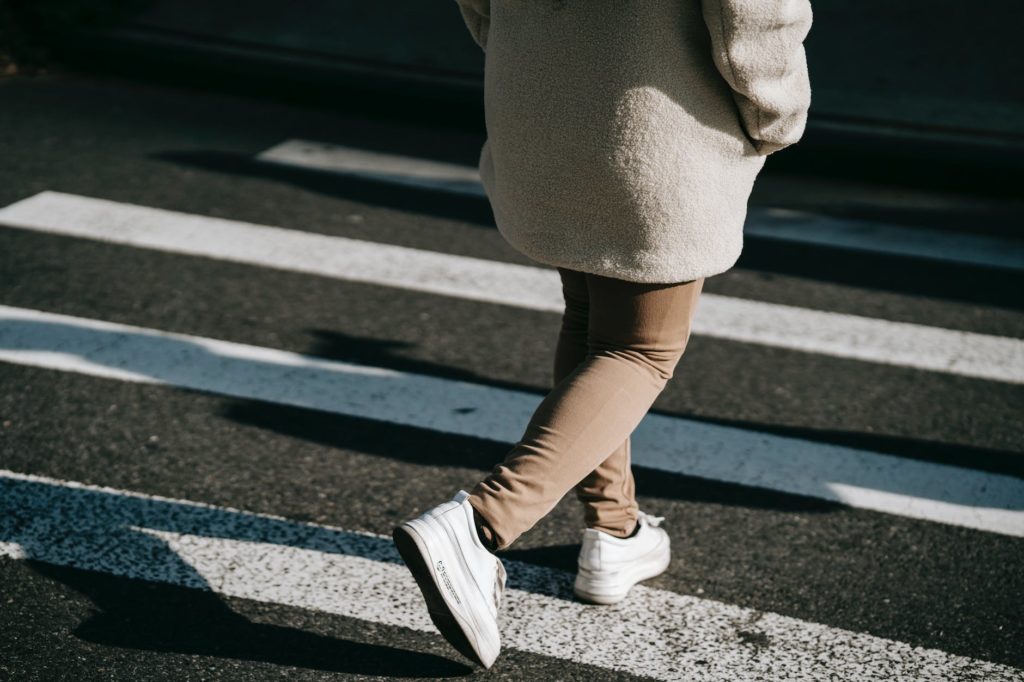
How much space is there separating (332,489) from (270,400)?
23.5 inches

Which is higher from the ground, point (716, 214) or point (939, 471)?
point (716, 214)

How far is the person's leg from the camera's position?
265cm

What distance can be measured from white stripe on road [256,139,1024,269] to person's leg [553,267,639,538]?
322 centimetres

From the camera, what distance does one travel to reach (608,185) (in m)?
2.33

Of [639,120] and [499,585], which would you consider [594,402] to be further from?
[639,120]

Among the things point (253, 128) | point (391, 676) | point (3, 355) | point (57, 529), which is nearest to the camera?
point (391, 676)

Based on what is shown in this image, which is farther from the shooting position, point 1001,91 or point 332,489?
point 1001,91

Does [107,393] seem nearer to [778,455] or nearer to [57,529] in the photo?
[57,529]

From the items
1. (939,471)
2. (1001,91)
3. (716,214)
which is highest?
(716,214)

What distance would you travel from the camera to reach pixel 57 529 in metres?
2.97

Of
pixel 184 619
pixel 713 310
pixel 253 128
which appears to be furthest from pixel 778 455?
pixel 253 128

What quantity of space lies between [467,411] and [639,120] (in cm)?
170

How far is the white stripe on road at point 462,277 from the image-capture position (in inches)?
178

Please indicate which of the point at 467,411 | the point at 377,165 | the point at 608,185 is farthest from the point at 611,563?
the point at 377,165
